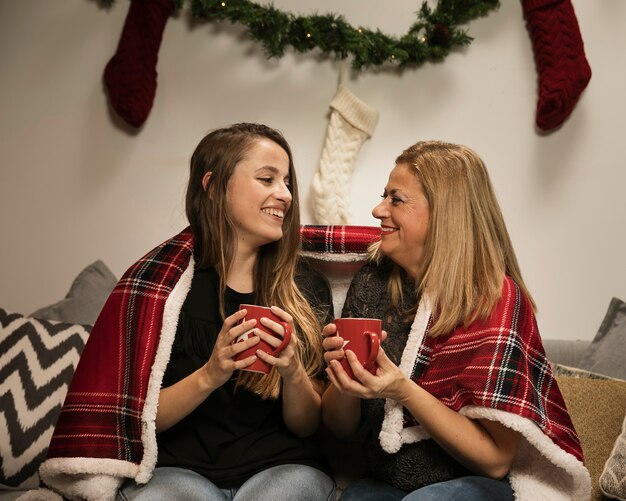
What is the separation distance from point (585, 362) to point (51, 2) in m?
2.30

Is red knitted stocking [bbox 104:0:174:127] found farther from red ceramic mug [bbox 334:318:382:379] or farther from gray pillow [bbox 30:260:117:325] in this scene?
red ceramic mug [bbox 334:318:382:379]

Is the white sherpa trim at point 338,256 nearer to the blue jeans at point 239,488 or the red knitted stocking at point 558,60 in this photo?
the blue jeans at point 239,488

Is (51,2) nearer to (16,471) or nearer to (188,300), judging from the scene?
(188,300)

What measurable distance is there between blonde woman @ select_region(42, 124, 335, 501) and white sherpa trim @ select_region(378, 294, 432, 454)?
177 millimetres

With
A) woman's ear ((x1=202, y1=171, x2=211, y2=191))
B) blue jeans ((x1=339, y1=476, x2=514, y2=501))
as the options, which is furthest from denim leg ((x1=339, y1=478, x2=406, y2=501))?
woman's ear ((x1=202, y1=171, x2=211, y2=191))

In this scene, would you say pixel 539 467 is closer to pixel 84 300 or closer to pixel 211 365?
pixel 211 365

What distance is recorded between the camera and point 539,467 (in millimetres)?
1452

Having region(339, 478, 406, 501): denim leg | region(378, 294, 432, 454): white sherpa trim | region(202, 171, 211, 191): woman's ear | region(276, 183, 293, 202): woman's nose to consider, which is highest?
region(276, 183, 293, 202): woman's nose

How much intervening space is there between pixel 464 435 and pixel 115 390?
76 centimetres

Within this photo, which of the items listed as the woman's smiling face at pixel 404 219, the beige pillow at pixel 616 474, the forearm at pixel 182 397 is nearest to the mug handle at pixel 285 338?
the forearm at pixel 182 397

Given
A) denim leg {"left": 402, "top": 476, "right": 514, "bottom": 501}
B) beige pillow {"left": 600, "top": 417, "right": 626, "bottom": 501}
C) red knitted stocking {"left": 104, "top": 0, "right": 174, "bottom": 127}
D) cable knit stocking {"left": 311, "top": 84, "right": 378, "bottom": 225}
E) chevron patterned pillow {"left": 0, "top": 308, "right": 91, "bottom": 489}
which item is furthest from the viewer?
red knitted stocking {"left": 104, "top": 0, "right": 174, "bottom": 127}

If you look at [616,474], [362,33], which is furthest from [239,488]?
[362,33]

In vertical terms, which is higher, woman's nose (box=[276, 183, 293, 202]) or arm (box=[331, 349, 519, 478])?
woman's nose (box=[276, 183, 293, 202])

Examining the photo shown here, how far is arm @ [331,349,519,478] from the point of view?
132cm
